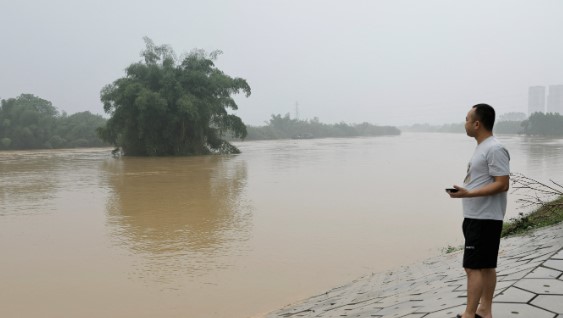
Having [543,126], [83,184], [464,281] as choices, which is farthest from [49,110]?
[543,126]

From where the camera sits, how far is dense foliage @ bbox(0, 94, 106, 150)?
147 feet

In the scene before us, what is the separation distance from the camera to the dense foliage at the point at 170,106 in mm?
28266

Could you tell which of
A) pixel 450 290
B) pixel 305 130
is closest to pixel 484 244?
pixel 450 290

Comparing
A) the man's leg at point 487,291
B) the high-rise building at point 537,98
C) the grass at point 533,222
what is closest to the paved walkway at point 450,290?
the man's leg at point 487,291

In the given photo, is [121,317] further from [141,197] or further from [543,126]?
[543,126]

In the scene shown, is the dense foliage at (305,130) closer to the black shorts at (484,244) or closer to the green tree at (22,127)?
the green tree at (22,127)

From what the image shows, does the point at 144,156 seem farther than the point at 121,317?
Yes

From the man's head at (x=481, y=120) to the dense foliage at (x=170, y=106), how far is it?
26087 millimetres

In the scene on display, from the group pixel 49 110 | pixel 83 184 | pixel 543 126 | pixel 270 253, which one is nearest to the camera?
pixel 270 253

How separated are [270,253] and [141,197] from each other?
6609 millimetres

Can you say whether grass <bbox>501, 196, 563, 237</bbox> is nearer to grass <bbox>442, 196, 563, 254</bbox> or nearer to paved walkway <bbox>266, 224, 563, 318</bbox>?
grass <bbox>442, 196, 563, 254</bbox>

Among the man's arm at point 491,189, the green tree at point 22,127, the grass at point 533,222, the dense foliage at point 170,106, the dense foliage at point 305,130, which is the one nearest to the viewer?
the man's arm at point 491,189

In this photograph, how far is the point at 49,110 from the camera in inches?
2328

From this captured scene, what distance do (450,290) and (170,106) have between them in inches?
1082
